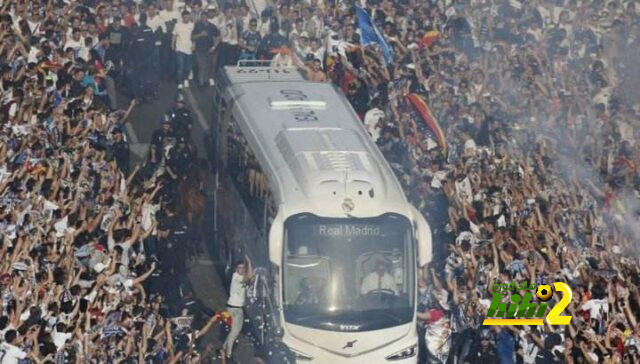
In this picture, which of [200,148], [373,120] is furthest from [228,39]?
[373,120]

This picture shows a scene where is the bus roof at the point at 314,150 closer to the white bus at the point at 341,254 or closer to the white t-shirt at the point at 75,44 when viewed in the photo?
the white bus at the point at 341,254

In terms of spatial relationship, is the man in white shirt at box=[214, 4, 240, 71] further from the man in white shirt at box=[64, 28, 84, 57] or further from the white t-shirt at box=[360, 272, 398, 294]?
the white t-shirt at box=[360, 272, 398, 294]

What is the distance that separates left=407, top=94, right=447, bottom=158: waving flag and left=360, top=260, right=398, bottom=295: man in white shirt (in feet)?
22.7

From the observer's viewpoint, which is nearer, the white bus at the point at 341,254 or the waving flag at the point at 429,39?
the white bus at the point at 341,254

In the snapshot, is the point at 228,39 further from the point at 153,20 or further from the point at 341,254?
the point at 341,254

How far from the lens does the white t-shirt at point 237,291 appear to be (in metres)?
22.1

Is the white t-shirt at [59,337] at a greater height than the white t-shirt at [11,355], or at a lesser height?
greater

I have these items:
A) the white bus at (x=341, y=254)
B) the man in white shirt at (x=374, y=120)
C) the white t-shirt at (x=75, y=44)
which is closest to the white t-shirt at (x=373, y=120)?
the man in white shirt at (x=374, y=120)

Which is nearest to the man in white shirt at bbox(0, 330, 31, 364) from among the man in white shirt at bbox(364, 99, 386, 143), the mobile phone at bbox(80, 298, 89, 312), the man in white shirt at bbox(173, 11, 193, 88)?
the mobile phone at bbox(80, 298, 89, 312)

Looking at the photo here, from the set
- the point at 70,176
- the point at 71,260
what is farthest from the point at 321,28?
the point at 71,260

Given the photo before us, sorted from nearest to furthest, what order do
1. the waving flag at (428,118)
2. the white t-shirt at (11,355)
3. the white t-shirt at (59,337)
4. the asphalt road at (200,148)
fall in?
1. the white t-shirt at (11,355)
2. the white t-shirt at (59,337)
3. the asphalt road at (200,148)
4. the waving flag at (428,118)

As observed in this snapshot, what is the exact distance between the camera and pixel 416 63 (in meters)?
31.3

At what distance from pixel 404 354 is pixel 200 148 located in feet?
34.6

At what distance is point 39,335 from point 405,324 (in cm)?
459
